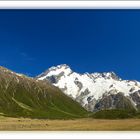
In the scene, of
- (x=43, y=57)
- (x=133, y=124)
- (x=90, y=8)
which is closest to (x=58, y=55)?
(x=43, y=57)

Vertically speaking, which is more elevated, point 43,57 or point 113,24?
point 113,24

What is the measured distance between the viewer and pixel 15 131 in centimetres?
2362

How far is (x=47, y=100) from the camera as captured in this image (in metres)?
142

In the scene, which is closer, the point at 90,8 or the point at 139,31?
the point at 90,8

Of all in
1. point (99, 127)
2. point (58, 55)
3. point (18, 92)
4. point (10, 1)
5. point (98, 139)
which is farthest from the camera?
point (18, 92)

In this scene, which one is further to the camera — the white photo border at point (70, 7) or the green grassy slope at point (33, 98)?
the green grassy slope at point (33, 98)

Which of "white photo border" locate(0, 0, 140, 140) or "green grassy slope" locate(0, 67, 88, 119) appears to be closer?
"white photo border" locate(0, 0, 140, 140)

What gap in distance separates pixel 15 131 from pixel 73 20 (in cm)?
831

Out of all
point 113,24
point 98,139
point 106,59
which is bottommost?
point 98,139

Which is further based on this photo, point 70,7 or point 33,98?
point 33,98

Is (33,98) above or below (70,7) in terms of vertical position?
above

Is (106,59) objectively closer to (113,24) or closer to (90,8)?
(113,24)

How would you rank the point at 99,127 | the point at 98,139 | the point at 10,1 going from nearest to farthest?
1. the point at 98,139
2. the point at 10,1
3. the point at 99,127

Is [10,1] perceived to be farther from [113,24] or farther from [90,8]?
[113,24]
